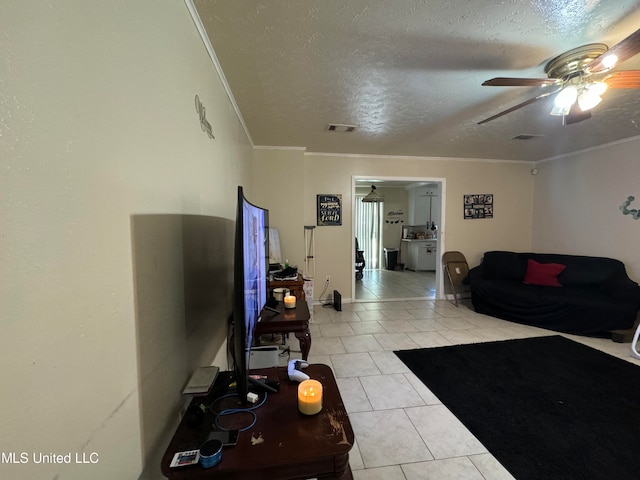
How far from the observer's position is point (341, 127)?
309cm

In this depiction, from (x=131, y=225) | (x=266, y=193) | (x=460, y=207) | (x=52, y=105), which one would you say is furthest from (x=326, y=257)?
(x=52, y=105)

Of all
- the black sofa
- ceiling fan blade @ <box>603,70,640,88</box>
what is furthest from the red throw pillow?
ceiling fan blade @ <box>603,70,640,88</box>

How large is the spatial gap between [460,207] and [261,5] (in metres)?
4.41

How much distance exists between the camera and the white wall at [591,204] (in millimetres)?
3463

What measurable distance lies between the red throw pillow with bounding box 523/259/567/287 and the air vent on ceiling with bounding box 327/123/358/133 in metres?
3.47

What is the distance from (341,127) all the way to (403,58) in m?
1.35

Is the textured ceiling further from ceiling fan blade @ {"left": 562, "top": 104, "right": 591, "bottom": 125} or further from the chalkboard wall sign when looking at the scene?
the chalkboard wall sign

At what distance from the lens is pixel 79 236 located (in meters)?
0.59

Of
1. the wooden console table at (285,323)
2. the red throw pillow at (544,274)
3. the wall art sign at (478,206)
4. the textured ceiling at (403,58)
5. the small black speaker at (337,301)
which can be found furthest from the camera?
the wall art sign at (478,206)

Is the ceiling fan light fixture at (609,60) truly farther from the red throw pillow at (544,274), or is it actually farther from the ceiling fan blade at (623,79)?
the red throw pillow at (544,274)

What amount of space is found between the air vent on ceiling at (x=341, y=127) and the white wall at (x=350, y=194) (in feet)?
3.01

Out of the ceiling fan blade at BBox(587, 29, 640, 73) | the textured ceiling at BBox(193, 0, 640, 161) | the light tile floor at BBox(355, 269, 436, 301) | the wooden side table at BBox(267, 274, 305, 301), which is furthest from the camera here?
the light tile floor at BBox(355, 269, 436, 301)

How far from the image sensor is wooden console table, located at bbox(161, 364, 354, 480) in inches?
29.7

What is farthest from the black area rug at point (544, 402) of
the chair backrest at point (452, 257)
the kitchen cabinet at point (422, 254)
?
the kitchen cabinet at point (422, 254)
